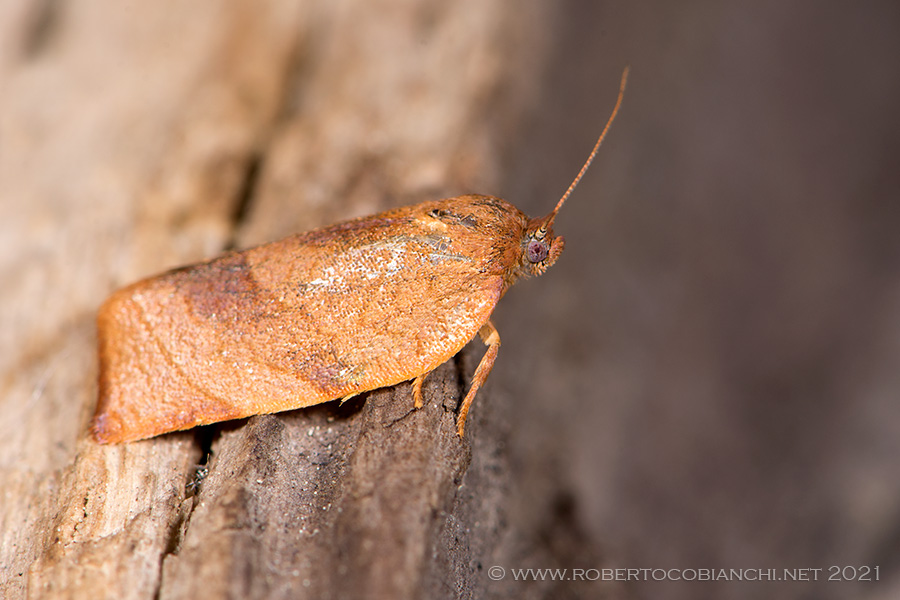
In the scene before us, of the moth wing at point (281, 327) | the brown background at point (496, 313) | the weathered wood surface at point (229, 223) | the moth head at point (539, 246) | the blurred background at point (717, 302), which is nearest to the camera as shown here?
the weathered wood surface at point (229, 223)

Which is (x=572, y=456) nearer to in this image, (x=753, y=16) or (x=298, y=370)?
(x=298, y=370)

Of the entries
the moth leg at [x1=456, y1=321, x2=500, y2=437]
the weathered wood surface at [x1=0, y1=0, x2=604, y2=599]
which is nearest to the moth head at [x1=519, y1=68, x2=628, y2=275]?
the moth leg at [x1=456, y1=321, x2=500, y2=437]

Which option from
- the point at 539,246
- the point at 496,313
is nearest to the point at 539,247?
the point at 539,246

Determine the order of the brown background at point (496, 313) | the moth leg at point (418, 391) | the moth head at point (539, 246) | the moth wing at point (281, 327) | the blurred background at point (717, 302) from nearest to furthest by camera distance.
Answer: the brown background at point (496, 313), the moth leg at point (418, 391), the moth wing at point (281, 327), the moth head at point (539, 246), the blurred background at point (717, 302)

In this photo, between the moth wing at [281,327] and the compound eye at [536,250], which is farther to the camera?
the compound eye at [536,250]

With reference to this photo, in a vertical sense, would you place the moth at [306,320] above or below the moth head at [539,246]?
below

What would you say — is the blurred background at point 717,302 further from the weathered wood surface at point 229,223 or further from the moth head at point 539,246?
the weathered wood surface at point 229,223

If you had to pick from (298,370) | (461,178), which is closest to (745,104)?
(461,178)

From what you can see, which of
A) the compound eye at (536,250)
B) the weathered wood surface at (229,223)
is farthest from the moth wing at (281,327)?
the compound eye at (536,250)
